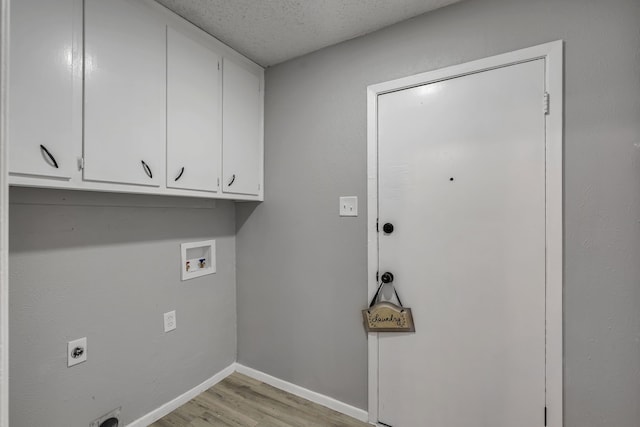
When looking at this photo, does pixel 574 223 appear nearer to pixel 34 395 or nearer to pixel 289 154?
pixel 289 154

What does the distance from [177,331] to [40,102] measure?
143 cm

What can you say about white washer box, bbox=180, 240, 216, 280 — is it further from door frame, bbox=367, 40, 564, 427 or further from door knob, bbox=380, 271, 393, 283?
door frame, bbox=367, 40, 564, 427

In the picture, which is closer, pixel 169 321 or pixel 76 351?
pixel 76 351

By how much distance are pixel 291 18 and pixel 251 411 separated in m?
2.36

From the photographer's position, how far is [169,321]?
1809 mm

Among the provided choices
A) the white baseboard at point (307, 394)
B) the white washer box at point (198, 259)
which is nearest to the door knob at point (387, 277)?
the white baseboard at point (307, 394)

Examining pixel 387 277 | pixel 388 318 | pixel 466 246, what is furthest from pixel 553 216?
pixel 388 318

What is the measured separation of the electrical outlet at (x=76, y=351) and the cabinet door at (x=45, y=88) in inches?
32.9

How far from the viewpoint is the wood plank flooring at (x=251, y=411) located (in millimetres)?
1706

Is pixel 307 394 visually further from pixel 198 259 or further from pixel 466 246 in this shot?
pixel 466 246

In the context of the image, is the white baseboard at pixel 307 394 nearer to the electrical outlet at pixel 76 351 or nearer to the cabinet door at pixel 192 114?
the electrical outlet at pixel 76 351

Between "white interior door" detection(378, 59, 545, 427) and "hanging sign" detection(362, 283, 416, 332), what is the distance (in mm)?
52

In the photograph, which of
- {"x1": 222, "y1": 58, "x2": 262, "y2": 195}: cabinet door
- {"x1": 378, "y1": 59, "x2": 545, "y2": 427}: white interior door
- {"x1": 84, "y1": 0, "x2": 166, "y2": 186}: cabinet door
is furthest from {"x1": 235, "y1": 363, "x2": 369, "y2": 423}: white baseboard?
{"x1": 84, "y1": 0, "x2": 166, "y2": 186}: cabinet door

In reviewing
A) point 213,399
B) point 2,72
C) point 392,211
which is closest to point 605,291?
point 392,211
